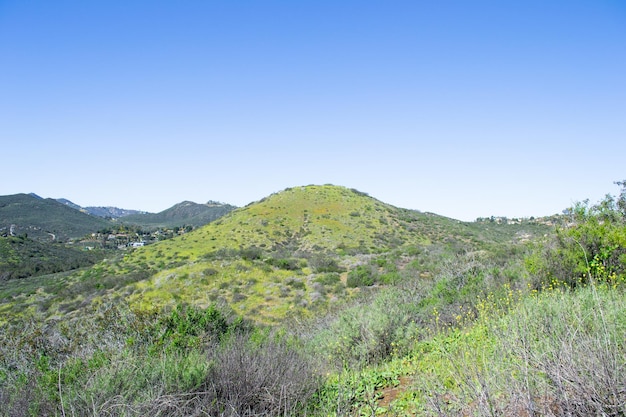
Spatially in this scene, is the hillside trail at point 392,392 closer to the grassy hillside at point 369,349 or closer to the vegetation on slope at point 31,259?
the grassy hillside at point 369,349

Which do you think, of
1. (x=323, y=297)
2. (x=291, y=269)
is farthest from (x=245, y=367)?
(x=291, y=269)

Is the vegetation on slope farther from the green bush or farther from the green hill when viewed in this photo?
the green bush

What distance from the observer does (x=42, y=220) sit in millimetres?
93188

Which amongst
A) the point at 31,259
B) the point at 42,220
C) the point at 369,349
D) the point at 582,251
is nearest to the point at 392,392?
the point at 369,349

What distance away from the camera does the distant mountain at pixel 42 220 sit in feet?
272

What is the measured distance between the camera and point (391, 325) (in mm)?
7152

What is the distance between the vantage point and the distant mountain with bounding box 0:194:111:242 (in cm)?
8296

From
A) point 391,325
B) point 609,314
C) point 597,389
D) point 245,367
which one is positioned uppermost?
point 609,314

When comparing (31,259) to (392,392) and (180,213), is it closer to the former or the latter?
(392,392)

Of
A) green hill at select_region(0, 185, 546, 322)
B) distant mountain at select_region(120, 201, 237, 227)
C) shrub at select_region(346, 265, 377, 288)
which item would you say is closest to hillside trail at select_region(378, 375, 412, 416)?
green hill at select_region(0, 185, 546, 322)

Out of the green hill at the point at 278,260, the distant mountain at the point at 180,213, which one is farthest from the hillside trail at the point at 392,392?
the distant mountain at the point at 180,213

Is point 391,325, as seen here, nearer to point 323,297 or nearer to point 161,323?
point 161,323

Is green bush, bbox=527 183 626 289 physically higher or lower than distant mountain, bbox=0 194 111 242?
lower

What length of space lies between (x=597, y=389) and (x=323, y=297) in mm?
17258
